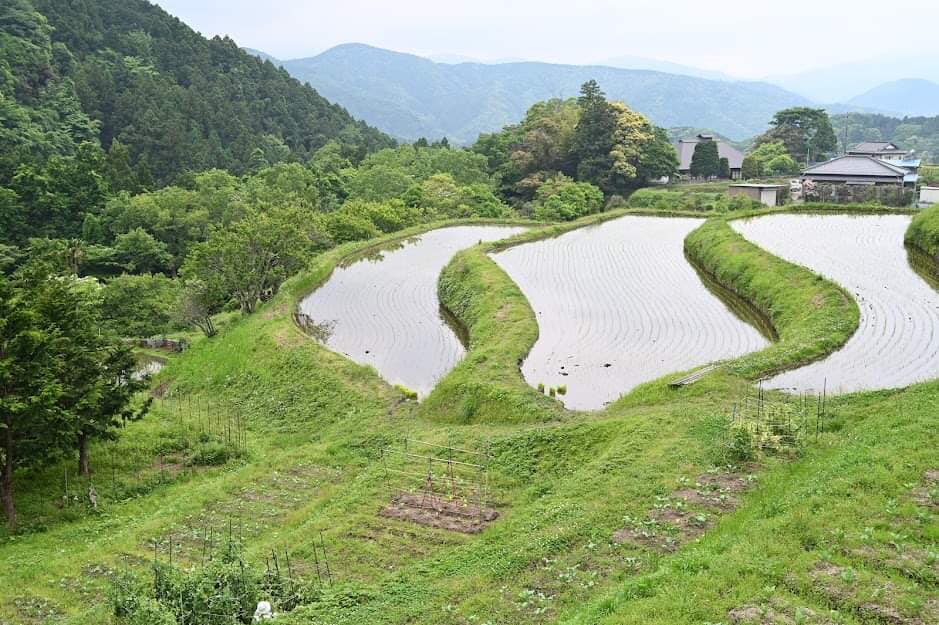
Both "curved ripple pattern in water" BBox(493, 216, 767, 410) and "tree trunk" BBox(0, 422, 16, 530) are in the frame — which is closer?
"tree trunk" BBox(0, 422, 16, 530)

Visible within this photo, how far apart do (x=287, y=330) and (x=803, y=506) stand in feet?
63.8

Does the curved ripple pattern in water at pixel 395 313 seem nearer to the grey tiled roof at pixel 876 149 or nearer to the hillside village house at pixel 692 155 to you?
the hillside village house at pixel 692 155

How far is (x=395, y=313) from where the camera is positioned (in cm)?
2916

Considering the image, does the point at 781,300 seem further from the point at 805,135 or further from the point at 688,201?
the point at 805,135

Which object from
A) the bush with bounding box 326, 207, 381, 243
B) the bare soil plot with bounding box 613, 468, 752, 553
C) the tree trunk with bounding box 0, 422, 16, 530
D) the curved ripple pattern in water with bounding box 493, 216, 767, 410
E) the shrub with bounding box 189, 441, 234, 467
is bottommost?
the shrub with bounding box 189, 441, 234, 467

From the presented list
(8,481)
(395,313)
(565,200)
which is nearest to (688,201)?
(565,200)

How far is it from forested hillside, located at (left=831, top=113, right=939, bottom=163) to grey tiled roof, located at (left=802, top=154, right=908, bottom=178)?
273 ft

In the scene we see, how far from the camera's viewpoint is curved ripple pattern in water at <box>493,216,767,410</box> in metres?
20.0

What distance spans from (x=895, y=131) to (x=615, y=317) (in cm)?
16024

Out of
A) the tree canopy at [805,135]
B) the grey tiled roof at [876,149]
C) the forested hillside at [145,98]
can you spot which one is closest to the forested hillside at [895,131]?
the grey tiled roof at [876,149]

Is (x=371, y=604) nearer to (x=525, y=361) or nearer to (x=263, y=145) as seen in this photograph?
(x=525, y=361)

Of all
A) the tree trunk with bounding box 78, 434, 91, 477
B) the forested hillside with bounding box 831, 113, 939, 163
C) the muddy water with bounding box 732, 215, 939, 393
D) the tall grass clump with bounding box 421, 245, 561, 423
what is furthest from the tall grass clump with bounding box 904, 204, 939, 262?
the forested hillside with bounding box 831, 113, 939, 163

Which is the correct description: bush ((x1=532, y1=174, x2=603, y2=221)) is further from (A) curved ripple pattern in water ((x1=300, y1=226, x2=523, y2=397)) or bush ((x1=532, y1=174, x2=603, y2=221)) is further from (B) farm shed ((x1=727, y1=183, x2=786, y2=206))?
(B) farm shed ((x1=727, y1=183, x2=786, y2=206))

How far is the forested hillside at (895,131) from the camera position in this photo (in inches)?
5379
